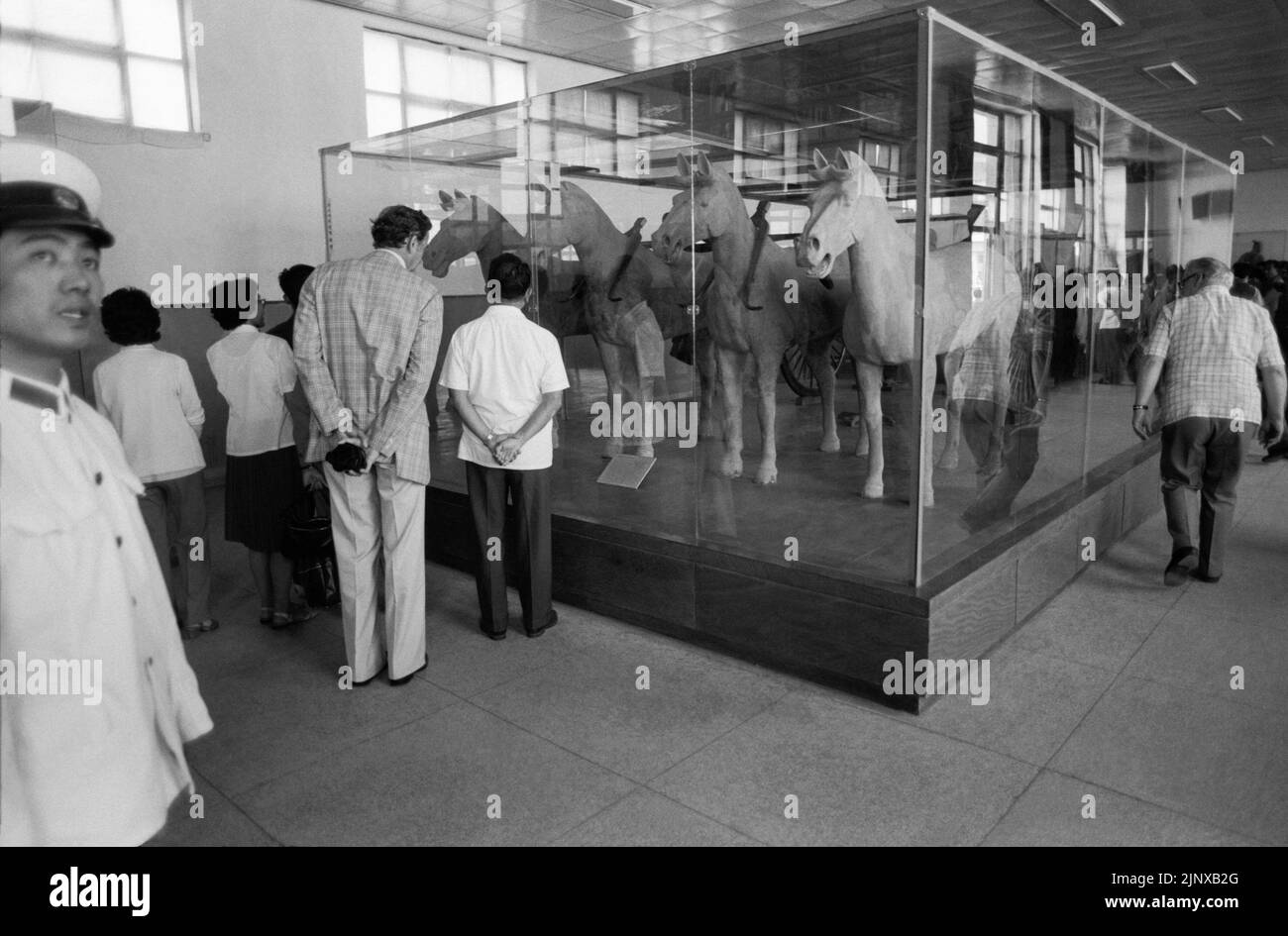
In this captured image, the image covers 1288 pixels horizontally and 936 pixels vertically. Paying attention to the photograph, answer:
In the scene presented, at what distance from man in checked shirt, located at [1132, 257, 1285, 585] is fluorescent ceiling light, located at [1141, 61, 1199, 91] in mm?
8293

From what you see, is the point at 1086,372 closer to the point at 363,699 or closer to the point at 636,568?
the point at 636,568

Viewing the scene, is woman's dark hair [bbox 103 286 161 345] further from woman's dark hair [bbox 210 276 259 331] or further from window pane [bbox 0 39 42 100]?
window pane [bbox 0 39 42 100]

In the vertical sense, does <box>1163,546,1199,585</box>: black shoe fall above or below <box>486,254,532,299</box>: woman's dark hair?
below

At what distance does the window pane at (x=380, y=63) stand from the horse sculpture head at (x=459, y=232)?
4.07 metres

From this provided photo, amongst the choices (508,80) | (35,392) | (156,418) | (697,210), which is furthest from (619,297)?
(508,80)

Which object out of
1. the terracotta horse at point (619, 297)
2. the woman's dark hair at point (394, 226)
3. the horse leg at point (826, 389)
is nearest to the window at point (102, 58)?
the terracotta horse at point (619, 297)

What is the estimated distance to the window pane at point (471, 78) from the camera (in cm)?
1012

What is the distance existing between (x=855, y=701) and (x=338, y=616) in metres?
2.59

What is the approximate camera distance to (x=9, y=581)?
123 cm

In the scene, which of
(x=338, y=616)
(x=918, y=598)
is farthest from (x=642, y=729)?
(x=338, y=616)

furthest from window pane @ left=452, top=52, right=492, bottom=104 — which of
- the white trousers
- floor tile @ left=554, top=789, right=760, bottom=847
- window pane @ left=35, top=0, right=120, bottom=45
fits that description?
floor tile @ left=554, top=789, right=760, bottom=847

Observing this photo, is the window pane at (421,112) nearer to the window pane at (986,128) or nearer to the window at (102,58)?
the window at (102,58)

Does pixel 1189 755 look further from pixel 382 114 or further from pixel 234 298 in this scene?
pixel 382 114

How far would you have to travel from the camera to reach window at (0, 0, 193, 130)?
691 cm
